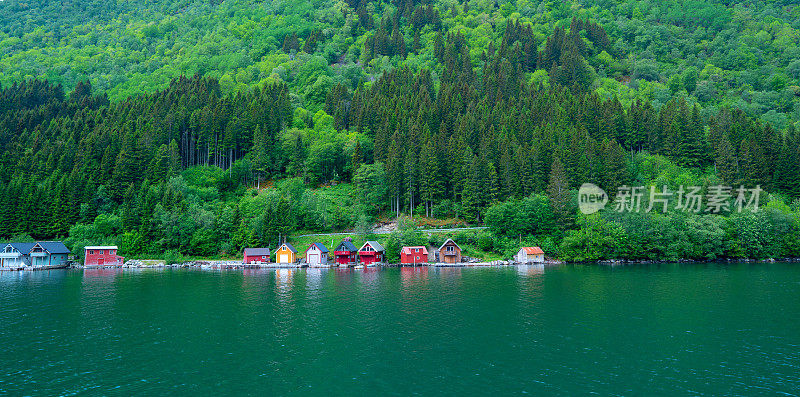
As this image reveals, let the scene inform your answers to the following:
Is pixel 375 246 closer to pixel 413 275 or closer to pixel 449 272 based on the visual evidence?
pixel 449 272

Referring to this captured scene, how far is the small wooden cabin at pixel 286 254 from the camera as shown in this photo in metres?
79.8

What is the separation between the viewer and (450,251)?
77688 millimetres

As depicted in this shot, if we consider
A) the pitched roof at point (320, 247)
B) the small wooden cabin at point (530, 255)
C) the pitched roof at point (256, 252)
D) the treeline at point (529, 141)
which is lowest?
the small wooden cabin at point (530, 255)

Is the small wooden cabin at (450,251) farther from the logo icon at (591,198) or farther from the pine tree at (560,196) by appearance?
the logo icon at (591,198)

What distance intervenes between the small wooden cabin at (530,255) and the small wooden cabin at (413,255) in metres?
16.1

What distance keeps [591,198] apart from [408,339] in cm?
6823

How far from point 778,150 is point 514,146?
53449 millimetres

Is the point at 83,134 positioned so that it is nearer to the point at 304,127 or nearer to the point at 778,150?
the point at 304,127

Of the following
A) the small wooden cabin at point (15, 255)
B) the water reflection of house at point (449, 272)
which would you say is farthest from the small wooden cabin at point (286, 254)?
the small wooden cabin at point (15, 255)

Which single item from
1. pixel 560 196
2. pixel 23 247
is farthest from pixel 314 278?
pixel 23 247

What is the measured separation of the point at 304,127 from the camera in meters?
118

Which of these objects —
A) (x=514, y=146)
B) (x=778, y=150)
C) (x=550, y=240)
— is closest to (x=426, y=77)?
(x=514, y=146)

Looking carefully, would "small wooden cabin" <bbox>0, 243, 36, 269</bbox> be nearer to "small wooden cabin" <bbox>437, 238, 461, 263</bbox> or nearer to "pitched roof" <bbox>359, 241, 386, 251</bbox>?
"pitched roof" <bbox>359, 241, 386, 251</bbox>

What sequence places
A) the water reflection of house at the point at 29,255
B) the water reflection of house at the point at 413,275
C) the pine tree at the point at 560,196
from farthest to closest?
the pine tree at the point at 560,196 < the water reflection of house at the point at 29,255 < the water reflection of house at the point at 413,275
